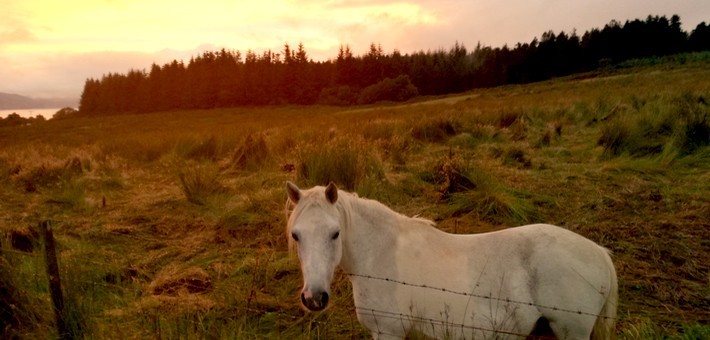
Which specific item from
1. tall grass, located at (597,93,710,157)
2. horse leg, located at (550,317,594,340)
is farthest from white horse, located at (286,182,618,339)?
tall grass, located at (597,93,710,157)

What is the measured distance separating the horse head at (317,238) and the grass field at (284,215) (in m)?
0.74

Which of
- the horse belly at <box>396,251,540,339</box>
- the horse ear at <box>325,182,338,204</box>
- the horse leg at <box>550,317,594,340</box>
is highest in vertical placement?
the horse ear at <box>325,182,338,204</box>

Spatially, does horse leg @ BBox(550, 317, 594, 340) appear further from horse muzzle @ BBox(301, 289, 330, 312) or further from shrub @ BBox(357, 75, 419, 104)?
shrub @ BBox(357, 75, 419, 104)

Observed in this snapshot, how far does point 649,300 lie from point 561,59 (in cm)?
6207

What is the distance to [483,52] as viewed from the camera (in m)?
77.8

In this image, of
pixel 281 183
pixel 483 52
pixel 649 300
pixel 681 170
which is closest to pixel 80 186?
pixel 281 183

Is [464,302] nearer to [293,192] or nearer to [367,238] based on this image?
[367,238]

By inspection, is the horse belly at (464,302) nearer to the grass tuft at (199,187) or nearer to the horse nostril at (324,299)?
the horse nostril at (324,299)

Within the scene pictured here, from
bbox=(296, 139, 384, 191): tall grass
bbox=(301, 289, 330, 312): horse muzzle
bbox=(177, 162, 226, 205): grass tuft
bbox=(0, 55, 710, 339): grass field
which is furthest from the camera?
bbox=(177, 162, 226, 205): grass tuft

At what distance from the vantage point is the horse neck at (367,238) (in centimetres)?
296

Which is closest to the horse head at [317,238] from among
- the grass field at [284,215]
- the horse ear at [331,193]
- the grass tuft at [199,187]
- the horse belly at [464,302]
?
the horse ear at [331,193]

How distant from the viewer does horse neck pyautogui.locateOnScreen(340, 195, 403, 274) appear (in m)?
2.96

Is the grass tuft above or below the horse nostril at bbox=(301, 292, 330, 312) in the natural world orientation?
above

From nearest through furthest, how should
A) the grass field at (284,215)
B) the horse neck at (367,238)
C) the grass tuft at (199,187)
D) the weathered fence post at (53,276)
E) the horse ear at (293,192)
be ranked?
the weathered fence post at (53,276) → the horse ear at (293,192) → the horse neck at (367,238) → the grass field at (284,215) → the grass tuft at (199,187)
